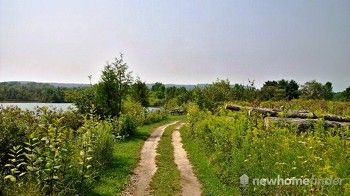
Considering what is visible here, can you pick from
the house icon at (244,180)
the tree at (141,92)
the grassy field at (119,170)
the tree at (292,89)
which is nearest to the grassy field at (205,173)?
the house icon at (244,180)

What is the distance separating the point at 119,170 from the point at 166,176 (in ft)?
7.85

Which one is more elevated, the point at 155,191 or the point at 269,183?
the point at 269,183

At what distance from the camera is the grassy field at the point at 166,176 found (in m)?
13.0

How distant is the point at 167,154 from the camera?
68.1ft

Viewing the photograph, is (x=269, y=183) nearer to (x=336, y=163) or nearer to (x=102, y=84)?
(x=336, y=163)

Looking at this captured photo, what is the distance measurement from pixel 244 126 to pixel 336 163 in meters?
5.82

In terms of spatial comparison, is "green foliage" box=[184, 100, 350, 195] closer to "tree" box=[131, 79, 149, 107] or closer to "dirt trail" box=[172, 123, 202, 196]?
"dirt trail" box=[172, 123, 202, 196]

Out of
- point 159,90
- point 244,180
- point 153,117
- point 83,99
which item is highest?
point 159,90

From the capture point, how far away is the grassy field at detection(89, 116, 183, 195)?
1323cm

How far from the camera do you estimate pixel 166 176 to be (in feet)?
49.5

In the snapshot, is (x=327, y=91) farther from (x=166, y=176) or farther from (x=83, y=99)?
(x=166, y=176)

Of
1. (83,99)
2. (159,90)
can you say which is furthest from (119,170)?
(159,90)

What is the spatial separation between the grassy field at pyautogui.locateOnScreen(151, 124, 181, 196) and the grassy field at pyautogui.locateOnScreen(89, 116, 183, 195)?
1131mm

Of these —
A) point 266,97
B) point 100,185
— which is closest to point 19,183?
point 100,185
